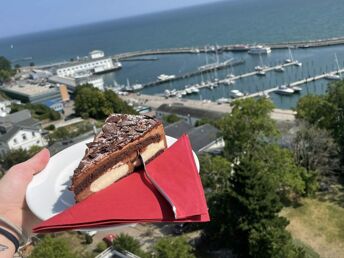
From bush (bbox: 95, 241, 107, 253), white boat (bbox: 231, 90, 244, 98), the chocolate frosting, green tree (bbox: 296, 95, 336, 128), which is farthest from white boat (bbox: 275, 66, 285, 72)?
the chocolate frosting

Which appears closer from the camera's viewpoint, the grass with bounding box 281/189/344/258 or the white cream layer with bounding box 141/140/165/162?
the white cream layer with bounding box 141/140/165/162

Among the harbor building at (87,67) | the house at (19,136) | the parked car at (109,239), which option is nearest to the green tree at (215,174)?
the parked car at (109,239)

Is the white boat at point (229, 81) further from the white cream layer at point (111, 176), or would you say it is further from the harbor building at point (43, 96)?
the white cream layer at point (111, 176)

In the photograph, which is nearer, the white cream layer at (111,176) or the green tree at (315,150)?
the white cream layer at (111,176)

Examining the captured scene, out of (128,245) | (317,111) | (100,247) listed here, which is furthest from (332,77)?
(128,245)

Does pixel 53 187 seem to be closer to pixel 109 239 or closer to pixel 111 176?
pixel 111 176

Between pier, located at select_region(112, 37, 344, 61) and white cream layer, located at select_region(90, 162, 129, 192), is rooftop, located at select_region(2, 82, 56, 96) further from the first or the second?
white cream layer, located at select_region(90, 162, 129, 192)

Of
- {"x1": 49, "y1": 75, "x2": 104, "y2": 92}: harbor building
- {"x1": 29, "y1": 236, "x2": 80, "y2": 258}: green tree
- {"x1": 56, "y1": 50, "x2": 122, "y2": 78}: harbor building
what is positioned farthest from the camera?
{"x1": 56, "y1": 50, "x2": 122, "y2": 78}: harbor building
